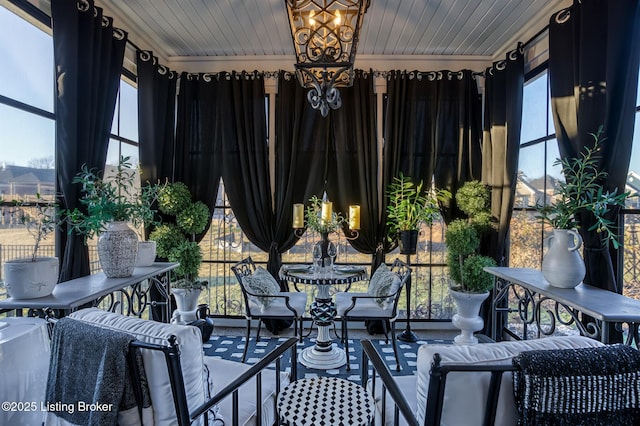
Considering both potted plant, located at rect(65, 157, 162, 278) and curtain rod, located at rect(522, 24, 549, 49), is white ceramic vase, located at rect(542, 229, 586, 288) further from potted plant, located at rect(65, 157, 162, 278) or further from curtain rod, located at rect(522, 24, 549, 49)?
potted plant, located at rect(65, 157, 162, 278)

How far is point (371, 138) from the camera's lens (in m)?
3.64

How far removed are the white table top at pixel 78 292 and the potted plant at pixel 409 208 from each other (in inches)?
90.4

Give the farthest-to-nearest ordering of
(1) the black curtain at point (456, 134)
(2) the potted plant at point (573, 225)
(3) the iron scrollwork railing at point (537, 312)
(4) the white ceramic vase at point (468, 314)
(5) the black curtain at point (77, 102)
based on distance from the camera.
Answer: (1) the black curtain at point (456, 134), (4) the white ceramic vase at point (468, 314), (5) the black curtain at point (77, 102), (3) the iron scrollwork railing at point (537, 312), (2) the potted plant at point (573, 225)

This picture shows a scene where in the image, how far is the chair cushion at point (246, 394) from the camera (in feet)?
4.74

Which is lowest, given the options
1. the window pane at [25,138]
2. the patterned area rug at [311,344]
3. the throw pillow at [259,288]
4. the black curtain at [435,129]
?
the patterned area rug at [311,344]

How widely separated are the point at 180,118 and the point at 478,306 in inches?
147

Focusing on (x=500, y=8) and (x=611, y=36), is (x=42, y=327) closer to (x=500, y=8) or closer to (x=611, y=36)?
(x=611, y=36)

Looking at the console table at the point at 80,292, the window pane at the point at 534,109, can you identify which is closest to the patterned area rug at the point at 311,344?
the console table at the point at 80,292

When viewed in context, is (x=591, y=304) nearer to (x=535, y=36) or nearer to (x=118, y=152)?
(x=535, y=36)

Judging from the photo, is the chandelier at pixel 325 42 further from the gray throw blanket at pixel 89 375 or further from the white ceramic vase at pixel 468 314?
the white ceramic vase at pixel 468 314

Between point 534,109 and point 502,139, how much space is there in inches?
14.4

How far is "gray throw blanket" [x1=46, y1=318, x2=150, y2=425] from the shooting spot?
3.60 ft

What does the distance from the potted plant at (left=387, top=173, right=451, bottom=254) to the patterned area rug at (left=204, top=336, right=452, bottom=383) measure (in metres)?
0.99

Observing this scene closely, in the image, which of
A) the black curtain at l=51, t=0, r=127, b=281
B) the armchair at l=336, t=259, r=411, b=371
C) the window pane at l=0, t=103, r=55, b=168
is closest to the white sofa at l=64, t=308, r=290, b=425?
the black curtain at l=51, t=0, r=127, b=281
